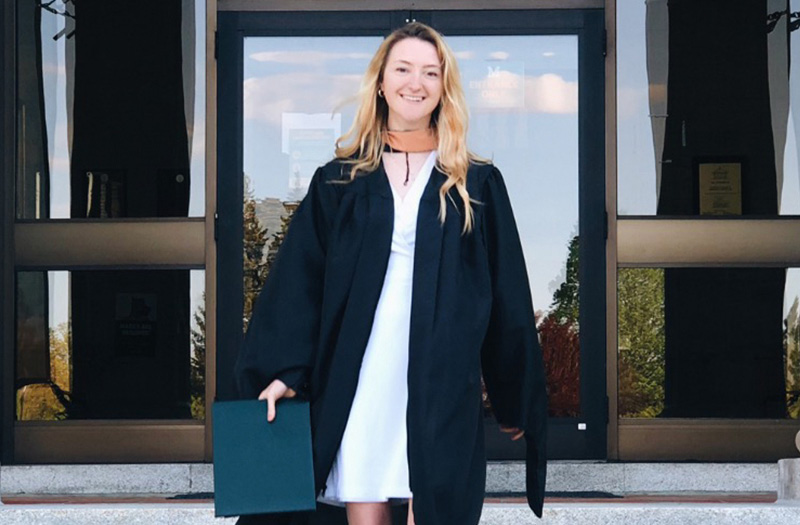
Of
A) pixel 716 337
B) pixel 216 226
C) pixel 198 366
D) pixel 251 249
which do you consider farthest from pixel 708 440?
pixel 216 226

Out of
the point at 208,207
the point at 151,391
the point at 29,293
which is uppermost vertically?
the point at 208,207

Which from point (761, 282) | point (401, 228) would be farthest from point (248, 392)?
point (761, 282)

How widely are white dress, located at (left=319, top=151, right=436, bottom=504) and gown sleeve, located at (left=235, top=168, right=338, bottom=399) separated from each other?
0.53 ft

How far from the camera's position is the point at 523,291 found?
3.52 meters

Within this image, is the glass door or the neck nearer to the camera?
the neck

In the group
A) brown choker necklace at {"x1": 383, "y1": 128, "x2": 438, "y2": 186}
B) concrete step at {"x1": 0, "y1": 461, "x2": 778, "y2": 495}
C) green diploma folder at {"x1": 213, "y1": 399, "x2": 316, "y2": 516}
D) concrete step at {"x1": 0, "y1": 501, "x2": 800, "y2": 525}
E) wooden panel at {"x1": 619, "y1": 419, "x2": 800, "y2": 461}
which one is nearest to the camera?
green diploma folder at {"x1": 213, "y1": 399, "x2": 316, "y2": 516}

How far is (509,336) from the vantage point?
350cm

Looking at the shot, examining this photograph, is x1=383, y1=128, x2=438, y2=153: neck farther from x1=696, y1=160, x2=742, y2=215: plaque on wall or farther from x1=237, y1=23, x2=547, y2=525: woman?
x1=696, y1=160, x2=742, y2=215: plaque on wall

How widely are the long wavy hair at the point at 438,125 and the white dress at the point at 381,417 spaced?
298 mm

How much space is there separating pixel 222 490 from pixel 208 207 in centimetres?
414

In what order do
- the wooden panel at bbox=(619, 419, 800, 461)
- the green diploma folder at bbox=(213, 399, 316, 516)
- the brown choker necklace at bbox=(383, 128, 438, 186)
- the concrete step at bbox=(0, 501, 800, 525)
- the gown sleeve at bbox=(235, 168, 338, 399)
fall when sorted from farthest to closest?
the wooden panel at bbox=(619, 419, 800, 461), the concrete step at bbox=(0, 501, 800, 525), the brown choker necklace at bbox=(383, 128, 438, 186), the gown sleeve at bbox=(235, 168, 338, 399), the green diploma folder at bbox=(213, 399, 316, 516)

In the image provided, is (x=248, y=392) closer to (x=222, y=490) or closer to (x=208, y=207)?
(x=222, y=490)

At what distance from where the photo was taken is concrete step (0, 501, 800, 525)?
594 centimetres

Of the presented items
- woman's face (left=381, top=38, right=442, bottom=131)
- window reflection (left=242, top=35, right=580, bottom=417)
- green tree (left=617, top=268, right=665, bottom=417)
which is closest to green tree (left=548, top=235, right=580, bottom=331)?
window reflection (left=242, top=35, right=580, bottom=417)
